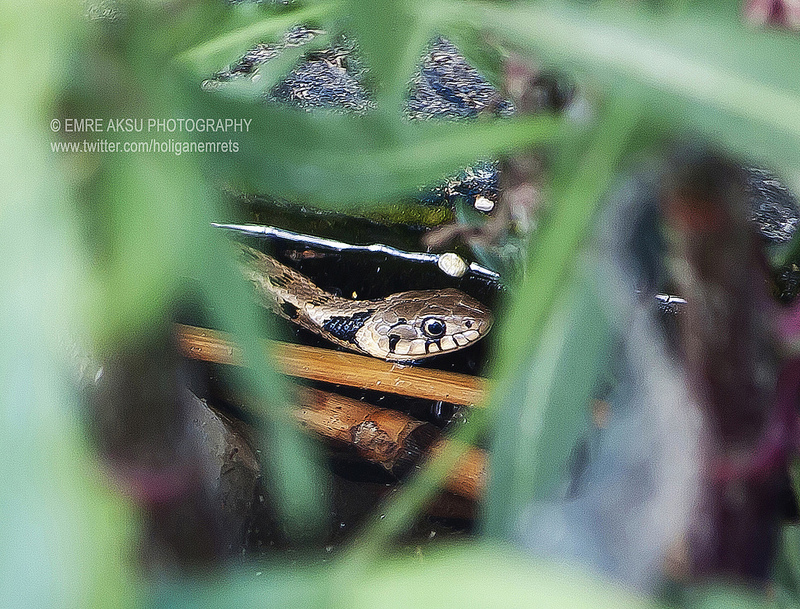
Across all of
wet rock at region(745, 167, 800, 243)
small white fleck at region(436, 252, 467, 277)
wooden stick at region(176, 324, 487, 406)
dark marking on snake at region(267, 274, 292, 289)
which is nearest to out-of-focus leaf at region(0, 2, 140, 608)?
wooden stick at region(176, 324, 487, 406)

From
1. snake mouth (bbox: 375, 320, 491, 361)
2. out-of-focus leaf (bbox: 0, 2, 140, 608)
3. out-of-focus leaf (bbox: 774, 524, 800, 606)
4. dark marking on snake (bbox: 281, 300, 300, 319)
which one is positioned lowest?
dark marking on snake (bbox: 281, 300, 300, 319)

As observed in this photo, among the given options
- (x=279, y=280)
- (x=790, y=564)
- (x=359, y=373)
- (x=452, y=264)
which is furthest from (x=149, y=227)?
(x=279, y=280)

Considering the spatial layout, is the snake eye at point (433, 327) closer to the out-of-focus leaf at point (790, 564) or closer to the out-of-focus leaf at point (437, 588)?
the out-of-focus leaf at point (790, 564)

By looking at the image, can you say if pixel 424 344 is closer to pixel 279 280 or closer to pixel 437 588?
Answer: pixel 279 280

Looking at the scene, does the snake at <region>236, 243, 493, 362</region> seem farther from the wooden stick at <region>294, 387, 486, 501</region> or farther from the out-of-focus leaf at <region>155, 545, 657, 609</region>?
the out-of-focus leaf at <region>155, 545, 657, 609</region>

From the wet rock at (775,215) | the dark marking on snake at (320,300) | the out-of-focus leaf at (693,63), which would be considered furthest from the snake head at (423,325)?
the out-of-focus leaf at (693,63)

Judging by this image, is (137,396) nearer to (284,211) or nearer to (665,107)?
(665,107)
